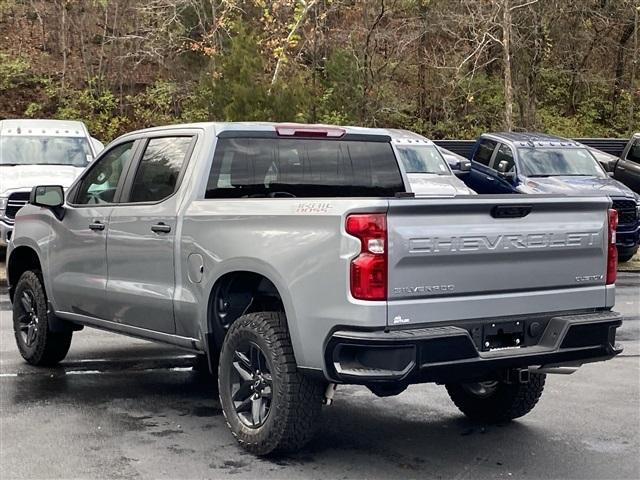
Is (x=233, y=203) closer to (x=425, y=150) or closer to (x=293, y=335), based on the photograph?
(x=293, y=335)

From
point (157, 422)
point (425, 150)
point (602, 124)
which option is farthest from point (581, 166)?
point (602, 124)

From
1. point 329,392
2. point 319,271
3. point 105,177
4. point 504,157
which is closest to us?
point 319,271

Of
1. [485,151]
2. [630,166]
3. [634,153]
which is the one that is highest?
[485,151]

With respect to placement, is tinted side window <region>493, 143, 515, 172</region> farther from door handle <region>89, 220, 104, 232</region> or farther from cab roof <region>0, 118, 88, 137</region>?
Result: door handle <region>89, 220, 104, 232</region>

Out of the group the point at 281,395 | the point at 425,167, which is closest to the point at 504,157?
the point at 425,167

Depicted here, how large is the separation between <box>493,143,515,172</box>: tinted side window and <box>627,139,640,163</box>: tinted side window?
3.87 metres

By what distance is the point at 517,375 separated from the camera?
5.54 metres

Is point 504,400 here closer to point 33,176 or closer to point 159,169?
point 159,169

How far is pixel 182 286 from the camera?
6.14 metres

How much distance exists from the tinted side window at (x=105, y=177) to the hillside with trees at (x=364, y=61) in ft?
55.6

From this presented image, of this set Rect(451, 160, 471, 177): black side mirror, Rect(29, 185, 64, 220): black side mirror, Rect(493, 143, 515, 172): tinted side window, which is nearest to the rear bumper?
Rect(29, 185, 64, 220): black side mirror

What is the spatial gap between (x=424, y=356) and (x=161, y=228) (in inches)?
86.4

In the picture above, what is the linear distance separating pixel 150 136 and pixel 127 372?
2175mm

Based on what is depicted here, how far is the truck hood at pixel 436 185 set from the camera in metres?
15.1
